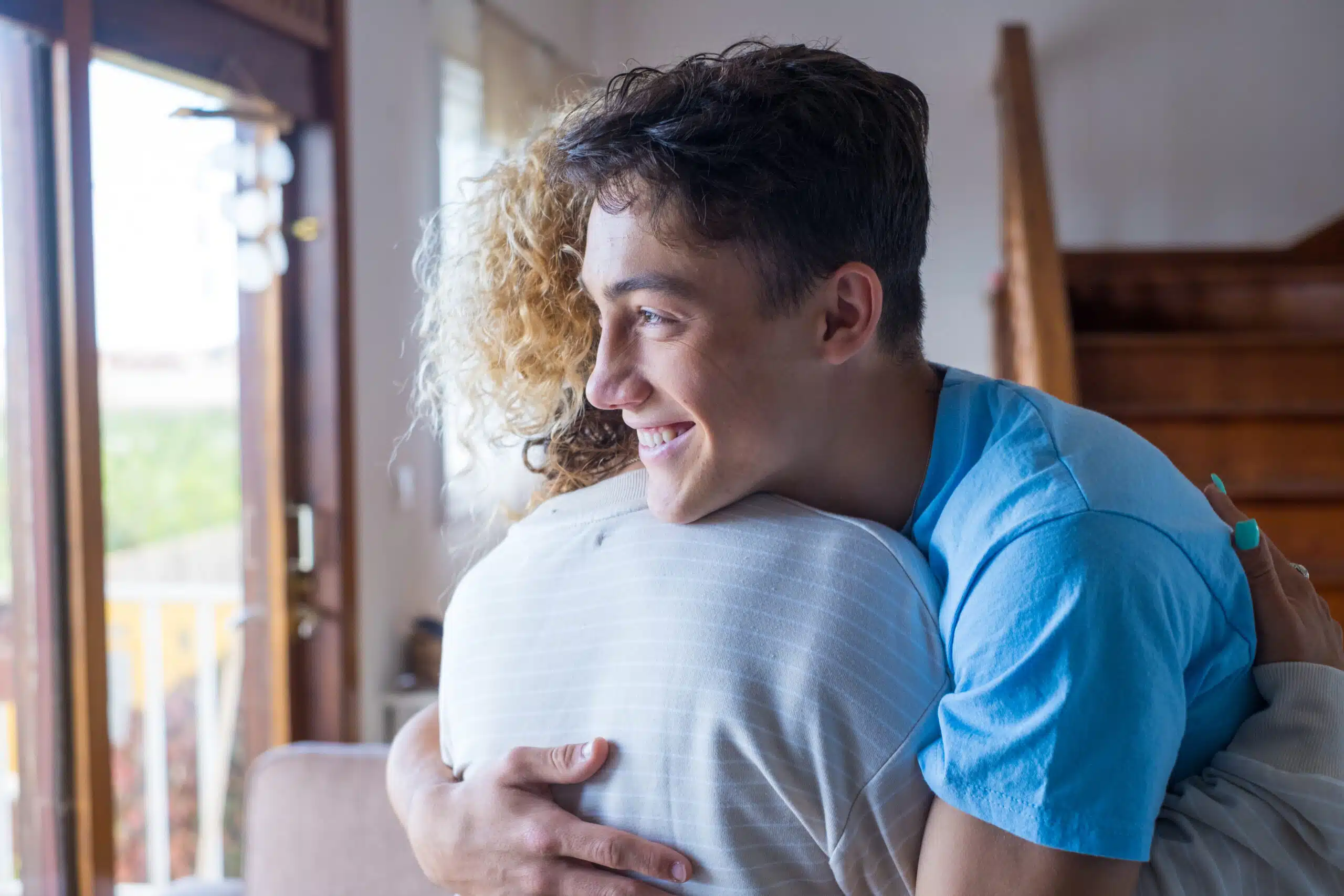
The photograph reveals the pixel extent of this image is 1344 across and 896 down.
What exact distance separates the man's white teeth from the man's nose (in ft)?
0.10

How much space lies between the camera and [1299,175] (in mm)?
5672

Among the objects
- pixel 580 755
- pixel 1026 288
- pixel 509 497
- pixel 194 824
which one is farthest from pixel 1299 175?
pixel 580 755

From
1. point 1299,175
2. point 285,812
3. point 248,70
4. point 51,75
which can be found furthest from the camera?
point 1299,175

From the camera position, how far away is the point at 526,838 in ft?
3.06

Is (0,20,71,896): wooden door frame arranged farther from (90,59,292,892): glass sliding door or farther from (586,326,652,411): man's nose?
(586,326,652,411): man's nose

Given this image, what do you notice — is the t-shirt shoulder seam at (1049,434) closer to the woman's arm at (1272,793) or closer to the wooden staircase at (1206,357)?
the woman's arm at (1272,793)

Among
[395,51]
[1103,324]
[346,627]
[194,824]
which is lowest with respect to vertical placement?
[194,824]

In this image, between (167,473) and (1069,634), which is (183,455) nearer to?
(167,473)

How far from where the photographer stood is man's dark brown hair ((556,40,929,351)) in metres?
0.88

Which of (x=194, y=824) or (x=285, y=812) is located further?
(x=194, y=824)

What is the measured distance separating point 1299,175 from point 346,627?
15.9 feet

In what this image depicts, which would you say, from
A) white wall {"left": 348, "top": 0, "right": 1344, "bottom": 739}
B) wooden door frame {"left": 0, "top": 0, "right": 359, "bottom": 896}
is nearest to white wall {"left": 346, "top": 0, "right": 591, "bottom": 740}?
wooden door frame {"left": 0, "top": 0, "right": 359, "bottom": 896}

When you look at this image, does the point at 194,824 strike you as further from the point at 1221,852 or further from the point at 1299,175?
the point at 1299,175

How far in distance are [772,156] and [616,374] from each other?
0.20 metres
